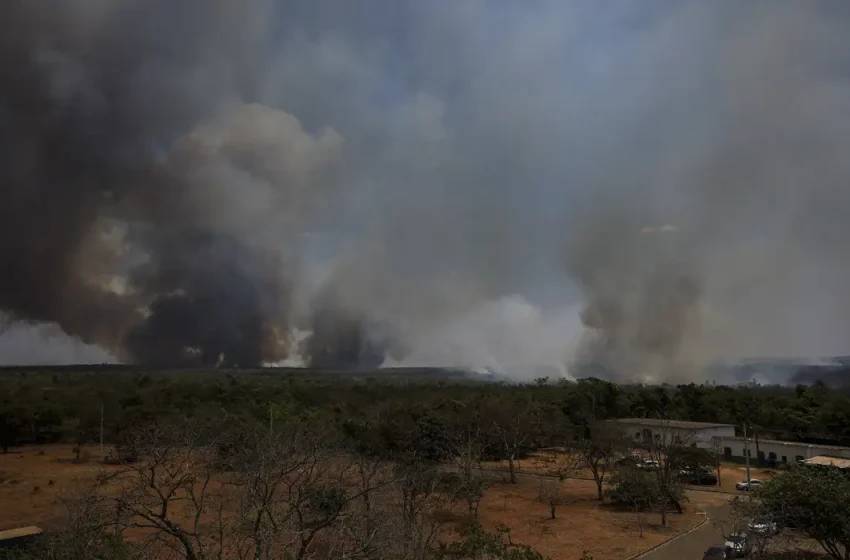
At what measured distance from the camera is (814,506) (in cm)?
1912

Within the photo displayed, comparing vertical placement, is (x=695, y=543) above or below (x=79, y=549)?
below

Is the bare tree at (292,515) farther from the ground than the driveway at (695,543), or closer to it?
farther from the ground

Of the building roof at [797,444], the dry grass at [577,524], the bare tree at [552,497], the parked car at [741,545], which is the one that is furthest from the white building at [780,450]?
the parked car at [741,545]

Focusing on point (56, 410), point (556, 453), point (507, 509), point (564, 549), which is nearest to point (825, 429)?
point (556, 453)

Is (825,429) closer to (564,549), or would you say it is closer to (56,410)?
(564,549)

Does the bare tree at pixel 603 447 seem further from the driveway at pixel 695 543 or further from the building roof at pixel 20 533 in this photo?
the building roof at pixel 20 533

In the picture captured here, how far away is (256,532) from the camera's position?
10438 mm

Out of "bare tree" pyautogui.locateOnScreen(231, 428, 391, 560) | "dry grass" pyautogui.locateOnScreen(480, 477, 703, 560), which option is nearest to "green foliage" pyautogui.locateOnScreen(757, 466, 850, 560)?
"dry grass" pyautogui.locateOnScreen(480, 477, 703, 560)

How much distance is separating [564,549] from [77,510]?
65.6 ft

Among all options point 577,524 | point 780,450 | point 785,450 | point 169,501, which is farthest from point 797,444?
point 169,501

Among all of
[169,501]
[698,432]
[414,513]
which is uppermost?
[169,501]

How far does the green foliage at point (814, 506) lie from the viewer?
1875 centimetres

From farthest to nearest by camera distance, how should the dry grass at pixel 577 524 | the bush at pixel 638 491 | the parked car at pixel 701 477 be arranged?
the parked car at pixel 701 477 < the bush at pixel 638 491 < the dry grass at pixel 577 524

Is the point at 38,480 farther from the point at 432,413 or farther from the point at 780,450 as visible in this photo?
the point at 780,450
